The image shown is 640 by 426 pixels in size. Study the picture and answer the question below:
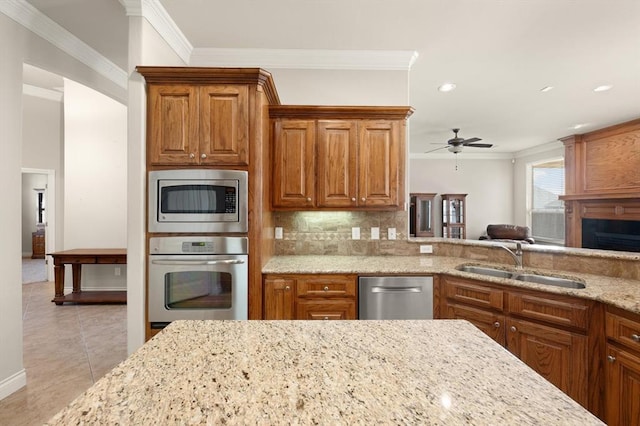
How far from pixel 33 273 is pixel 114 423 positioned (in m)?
8.08

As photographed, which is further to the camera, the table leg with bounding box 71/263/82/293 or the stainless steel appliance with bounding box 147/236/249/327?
the table leg with bounding box 71/263/82/293

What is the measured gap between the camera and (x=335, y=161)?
9.18 feet

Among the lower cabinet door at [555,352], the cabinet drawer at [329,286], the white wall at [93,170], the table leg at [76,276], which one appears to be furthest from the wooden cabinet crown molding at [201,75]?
the table leg at [76,276]

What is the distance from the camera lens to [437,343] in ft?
3.11

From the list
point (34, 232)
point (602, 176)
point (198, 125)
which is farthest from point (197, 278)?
point (34, 232)

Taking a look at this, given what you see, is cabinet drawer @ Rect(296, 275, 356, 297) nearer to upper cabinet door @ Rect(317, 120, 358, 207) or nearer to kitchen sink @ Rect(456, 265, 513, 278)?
upper cabinet door @ Rect(317, 120, 358, 207)

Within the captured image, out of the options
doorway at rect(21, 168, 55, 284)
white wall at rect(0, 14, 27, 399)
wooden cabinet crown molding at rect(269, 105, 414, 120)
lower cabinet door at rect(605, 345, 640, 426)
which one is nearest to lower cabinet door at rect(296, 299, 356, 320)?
lower cabinet door at rect(605, 345, 640, 426)

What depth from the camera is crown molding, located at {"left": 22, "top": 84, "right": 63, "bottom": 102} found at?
5.10 metres

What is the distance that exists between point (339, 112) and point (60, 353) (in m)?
3.66

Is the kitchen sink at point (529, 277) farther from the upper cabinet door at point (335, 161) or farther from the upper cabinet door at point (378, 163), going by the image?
the upper cabinet door at point (335, 161)

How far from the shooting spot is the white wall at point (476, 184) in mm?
8461

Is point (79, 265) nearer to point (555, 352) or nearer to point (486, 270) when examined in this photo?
point (486, 270)

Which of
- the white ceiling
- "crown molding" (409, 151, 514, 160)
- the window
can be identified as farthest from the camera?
"crown molding" (409, 151, 514, 160)

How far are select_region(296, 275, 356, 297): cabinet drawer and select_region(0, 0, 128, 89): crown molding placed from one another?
120 inches
